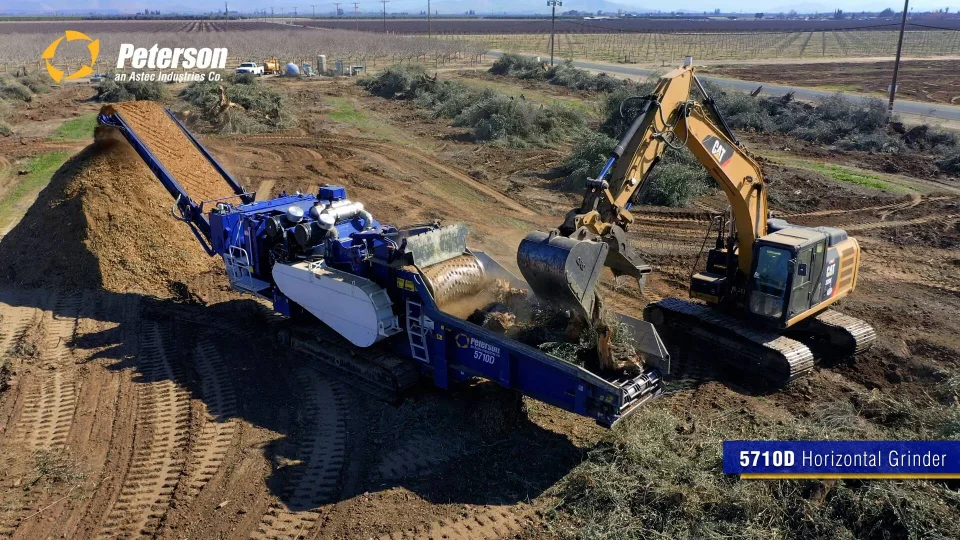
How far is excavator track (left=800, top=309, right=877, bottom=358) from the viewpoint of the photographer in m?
10.8

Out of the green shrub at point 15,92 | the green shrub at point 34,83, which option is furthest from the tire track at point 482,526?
the green shrub at point 34,83

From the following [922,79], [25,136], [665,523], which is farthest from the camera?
[922,79]

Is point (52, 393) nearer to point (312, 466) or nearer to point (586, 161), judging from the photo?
point (312, 466)

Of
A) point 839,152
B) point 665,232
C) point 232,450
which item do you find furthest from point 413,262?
point 839,152

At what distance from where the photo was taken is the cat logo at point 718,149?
10031 mm

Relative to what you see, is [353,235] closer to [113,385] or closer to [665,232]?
[113,385]

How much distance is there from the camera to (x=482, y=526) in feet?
24.2

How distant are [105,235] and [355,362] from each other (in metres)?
7.00

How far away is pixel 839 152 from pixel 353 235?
22.0 m

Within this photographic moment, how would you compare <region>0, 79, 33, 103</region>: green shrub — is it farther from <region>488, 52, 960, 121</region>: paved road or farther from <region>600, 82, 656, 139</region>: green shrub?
<region>488, 52, 960, 121</region>: paved road

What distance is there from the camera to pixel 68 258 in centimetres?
1367

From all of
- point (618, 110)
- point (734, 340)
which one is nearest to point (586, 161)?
point (618, 110)

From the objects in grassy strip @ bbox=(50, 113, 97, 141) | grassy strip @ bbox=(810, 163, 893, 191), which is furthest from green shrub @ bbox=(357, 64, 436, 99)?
grassy strip @ bbox=(810, 163, 893, 191)

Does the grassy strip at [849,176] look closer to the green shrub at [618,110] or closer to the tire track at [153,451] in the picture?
the green shrub at [618,110]
